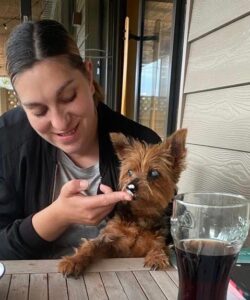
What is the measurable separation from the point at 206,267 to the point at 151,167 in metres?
0.71

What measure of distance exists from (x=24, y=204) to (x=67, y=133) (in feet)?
1.24

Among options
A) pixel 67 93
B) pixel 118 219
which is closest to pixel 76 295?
pixel 118 219

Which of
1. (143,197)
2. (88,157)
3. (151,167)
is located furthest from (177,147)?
(88,157)

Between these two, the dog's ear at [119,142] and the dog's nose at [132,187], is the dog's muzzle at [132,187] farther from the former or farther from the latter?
the dog's ear at [119,142]

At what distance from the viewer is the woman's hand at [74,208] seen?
109 cm

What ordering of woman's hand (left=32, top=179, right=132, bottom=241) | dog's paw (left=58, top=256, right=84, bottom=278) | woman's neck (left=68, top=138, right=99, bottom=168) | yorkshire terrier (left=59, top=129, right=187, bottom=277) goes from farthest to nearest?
woman's neck (left=68, top=138, right=99, bottom=168), yorkshire terrier (left=59, top=129, right=187, bottom=277), woman's hand (left=32, top=179, right=132, bottom=241), dog's paw (left=58, top=256, right=84, bottom=278)

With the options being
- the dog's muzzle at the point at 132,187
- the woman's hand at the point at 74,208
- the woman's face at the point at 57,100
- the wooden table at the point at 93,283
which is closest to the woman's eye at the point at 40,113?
the woman's face at the point at 57,100

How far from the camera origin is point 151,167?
1387 mm

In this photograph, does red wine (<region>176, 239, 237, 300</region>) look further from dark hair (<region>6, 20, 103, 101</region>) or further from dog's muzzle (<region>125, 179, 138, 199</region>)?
dark hair (<region>6, 20, 103, 101</region>)

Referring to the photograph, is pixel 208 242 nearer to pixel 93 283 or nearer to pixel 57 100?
pixel 93 283

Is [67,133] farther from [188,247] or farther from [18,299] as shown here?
[188,247]

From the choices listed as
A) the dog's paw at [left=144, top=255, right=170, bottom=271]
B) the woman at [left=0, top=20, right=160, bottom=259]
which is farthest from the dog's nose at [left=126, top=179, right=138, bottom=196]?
the dog's paw at [left=144, top=255, right=170, bottom=271]

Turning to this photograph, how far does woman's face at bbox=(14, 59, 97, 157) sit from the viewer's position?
120 cm

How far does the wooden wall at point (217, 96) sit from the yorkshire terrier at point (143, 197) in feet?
0.62
